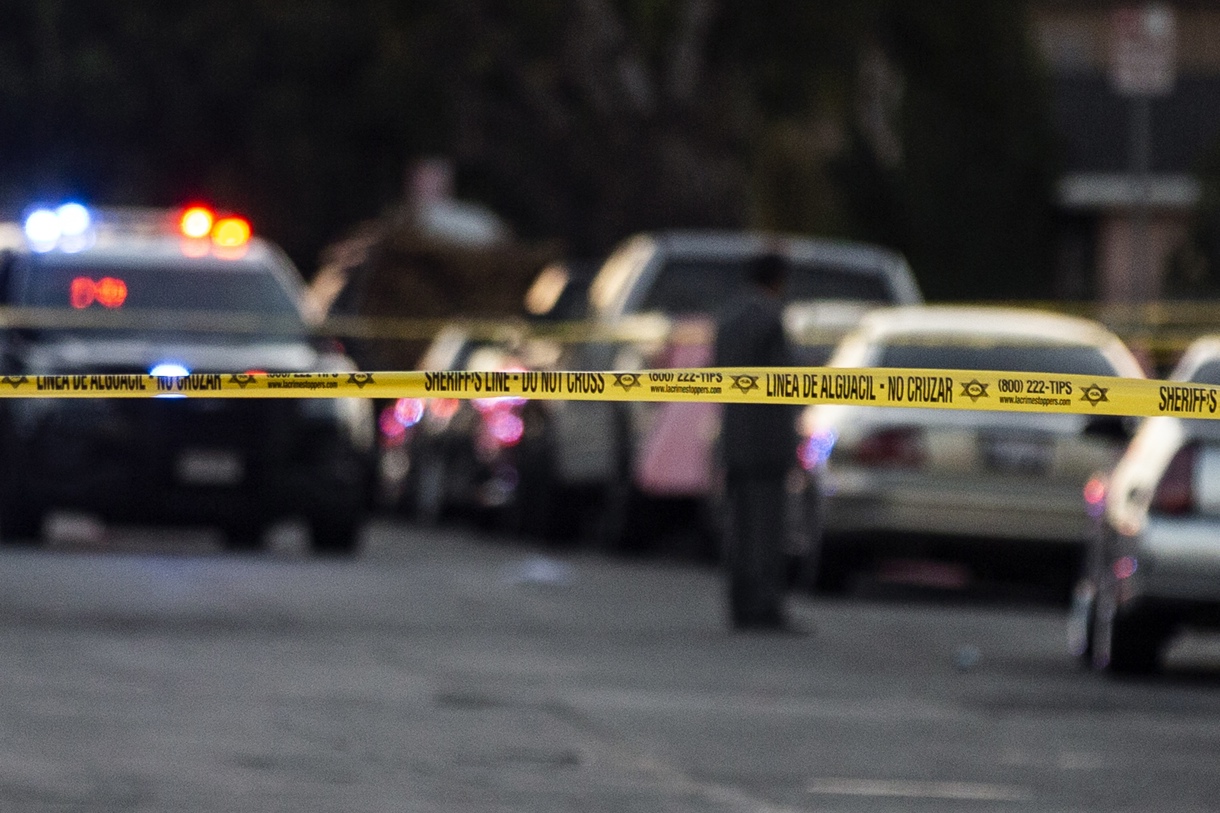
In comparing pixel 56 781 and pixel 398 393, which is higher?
pixel 398 393

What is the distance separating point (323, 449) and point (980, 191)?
79.6 feet

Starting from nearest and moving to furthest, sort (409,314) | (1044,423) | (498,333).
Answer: (1044,423) < (498,333) < (409,314)

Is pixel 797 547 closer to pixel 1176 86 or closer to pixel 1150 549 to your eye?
pixel 1150 549

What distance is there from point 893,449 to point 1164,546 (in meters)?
3.73

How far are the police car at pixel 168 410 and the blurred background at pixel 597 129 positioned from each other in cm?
678

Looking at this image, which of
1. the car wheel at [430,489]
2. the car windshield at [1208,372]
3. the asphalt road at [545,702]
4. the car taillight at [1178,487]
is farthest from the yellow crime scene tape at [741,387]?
the car wheel at [430,489]

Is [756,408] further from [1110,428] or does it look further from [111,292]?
[111,292]

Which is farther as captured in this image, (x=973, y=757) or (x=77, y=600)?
(x=77, y=600)

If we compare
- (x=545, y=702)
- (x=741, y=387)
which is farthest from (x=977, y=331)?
(x=741, y=387)

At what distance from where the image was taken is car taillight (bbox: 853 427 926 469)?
16062mm

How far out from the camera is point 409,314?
32.1 meters

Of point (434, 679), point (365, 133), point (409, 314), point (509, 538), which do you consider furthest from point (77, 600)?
point (365, 133)

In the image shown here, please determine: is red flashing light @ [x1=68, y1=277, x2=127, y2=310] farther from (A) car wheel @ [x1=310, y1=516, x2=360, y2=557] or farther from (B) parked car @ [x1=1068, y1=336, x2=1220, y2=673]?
(B) parked car @ [x1=1068, y1=336, x2=1220, y2=673]

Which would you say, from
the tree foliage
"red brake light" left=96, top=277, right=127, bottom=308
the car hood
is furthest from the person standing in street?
the tree foliage
